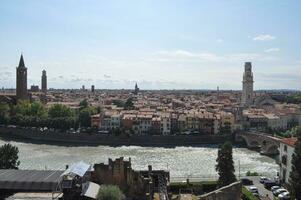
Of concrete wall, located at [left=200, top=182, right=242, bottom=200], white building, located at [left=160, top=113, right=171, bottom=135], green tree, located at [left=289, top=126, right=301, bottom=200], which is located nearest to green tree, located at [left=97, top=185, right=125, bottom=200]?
concrete wall, located at [left=200, top=182, right=242, bottom=200]

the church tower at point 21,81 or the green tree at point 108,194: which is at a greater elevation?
the church tower at point 21,81

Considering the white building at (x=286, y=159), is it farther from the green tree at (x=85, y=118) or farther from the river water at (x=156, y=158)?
the green tree at (x=85, y=118)

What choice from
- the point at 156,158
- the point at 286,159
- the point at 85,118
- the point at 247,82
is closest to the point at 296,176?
the point at 286,159

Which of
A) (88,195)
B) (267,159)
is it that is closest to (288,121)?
(267,159)

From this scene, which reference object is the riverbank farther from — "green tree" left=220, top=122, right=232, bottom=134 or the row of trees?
the row of trees

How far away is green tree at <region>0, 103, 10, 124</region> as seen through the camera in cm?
7214

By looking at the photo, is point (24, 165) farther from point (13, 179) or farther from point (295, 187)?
point (295, 187)

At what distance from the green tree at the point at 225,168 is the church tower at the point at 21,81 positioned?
64715mm

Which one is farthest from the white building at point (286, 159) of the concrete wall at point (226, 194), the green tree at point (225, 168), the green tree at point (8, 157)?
the green tree at point (8, 157)

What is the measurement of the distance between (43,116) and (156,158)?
30277 mm

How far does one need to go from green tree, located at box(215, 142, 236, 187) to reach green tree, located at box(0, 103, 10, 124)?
169ft

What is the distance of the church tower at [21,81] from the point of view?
85625 mm

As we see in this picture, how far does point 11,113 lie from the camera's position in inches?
3004

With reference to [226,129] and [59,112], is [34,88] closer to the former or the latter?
[59,112]
